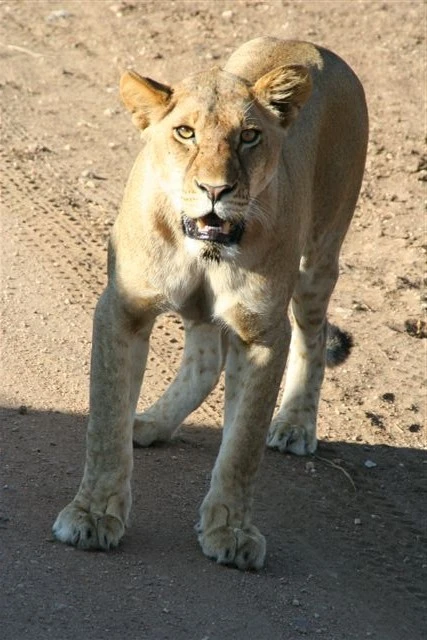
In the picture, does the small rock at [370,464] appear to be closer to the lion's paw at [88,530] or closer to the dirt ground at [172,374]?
the dirt ground at [172,374]

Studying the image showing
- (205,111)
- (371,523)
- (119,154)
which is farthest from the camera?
(119,154)

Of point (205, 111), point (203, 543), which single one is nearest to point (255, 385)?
point (203, 543)

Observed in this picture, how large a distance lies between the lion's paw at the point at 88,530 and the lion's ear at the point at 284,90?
1.37 m

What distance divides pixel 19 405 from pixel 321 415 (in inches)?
55.5

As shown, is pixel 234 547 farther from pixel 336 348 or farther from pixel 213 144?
pixel 336 348

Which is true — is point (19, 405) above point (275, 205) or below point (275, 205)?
below

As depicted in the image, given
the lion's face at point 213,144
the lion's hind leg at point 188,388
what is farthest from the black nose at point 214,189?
the lion's hind leg at point 188,388

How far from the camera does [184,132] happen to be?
444 cm

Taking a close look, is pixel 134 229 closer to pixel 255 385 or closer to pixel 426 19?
pixel 255 385

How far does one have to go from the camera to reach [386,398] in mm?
6727

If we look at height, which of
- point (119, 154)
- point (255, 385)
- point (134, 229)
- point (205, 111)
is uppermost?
point (205, 111)

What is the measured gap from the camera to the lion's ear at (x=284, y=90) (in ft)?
15.1

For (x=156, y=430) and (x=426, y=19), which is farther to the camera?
(x=426, y=19)

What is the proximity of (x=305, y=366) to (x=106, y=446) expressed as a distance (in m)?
1.54
